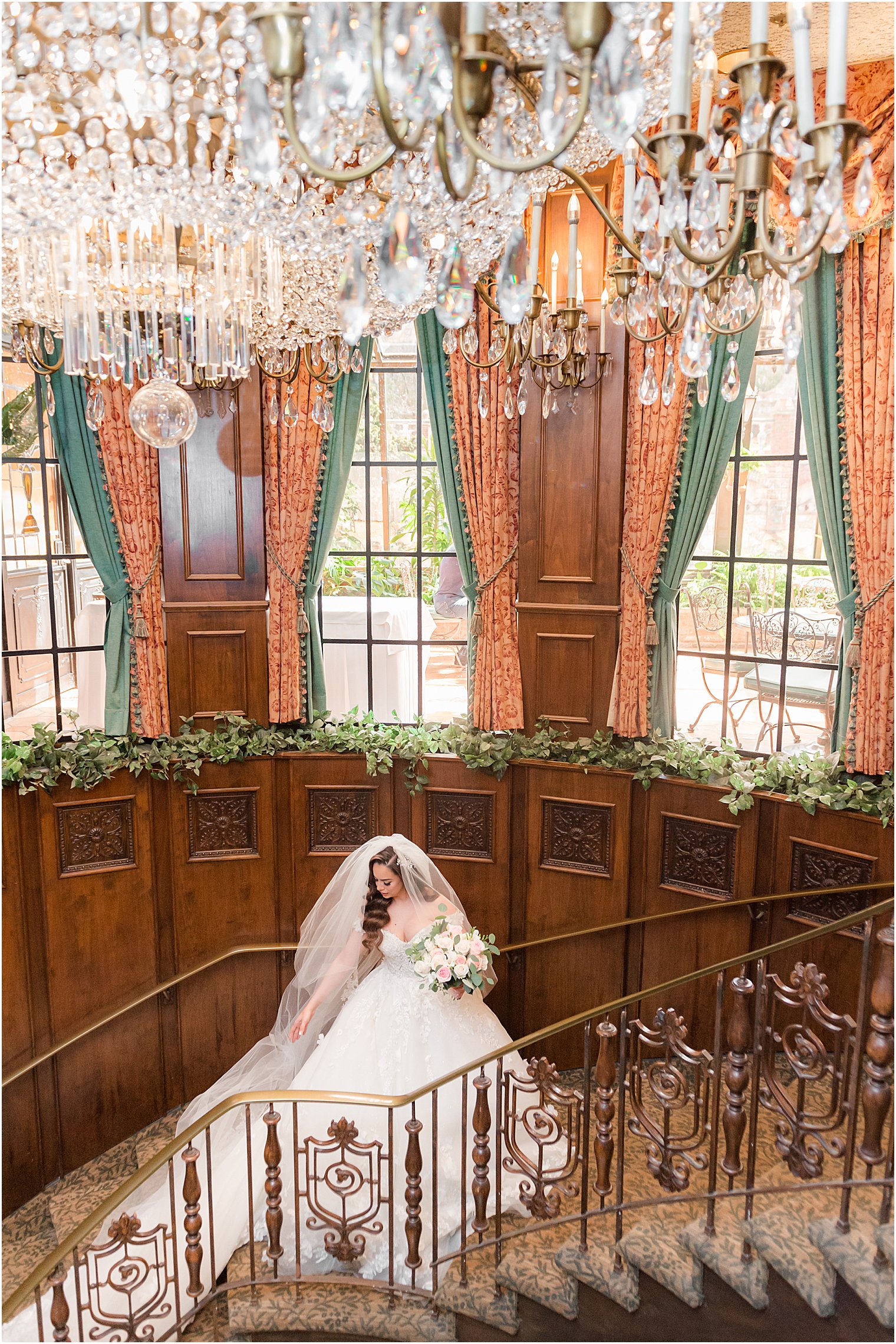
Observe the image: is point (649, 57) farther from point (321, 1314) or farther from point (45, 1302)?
point (45, 1302)

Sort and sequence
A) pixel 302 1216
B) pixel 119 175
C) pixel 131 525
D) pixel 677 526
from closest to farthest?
pixel 119 175 → pixel 302 1216 → pixel 677 526 → pixel 131 525

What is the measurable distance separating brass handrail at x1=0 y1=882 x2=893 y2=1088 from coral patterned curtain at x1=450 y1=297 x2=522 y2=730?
4.25 feet

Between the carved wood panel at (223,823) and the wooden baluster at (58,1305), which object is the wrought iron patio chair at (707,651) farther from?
the wooden baluster at (58,1305)

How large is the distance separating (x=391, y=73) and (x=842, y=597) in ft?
13.0

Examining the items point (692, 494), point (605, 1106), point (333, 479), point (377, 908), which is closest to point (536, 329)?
point (692, 494)

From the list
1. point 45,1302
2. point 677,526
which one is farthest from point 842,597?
point 45,1302

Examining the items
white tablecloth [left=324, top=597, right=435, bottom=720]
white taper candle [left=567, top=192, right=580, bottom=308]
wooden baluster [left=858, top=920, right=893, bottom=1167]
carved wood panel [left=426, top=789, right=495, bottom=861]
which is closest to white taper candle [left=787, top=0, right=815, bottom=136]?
white taper candle [left=567, top=192, right=580, bottom=308]

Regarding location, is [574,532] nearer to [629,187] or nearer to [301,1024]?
[301,1024]

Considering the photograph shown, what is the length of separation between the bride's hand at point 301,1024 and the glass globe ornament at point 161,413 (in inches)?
117

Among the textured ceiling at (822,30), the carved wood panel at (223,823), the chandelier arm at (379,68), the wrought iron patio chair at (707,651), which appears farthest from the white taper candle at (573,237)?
the carved wood panel at (223,823)

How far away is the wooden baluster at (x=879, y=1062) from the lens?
296 centimetres

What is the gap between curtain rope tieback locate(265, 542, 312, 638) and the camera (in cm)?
586

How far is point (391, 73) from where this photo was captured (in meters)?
1.49

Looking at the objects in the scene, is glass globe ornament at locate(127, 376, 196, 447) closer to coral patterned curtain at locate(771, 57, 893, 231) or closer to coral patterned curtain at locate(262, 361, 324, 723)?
coral patterned curtain at locate(262, 361, 324, 723)
